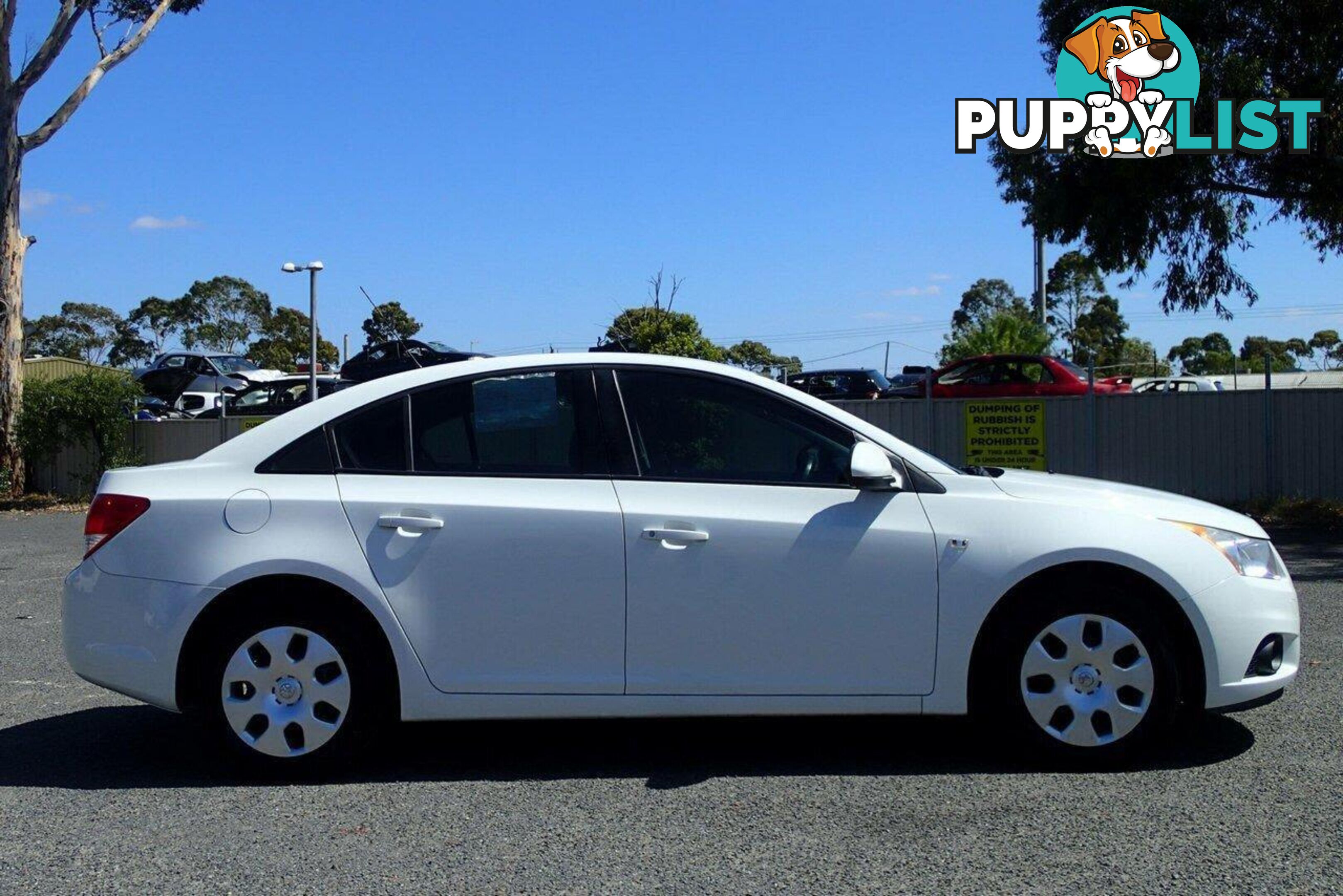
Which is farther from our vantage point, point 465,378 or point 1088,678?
point 465,378

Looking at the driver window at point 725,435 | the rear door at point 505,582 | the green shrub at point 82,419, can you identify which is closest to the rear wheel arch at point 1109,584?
the driver window at point 725,435

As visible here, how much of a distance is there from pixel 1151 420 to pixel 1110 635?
42.0 feet

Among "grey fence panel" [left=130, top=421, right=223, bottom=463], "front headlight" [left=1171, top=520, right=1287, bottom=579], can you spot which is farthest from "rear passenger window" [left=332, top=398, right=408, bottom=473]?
"grey fence panel" [left=130, top=421, right=223, bottom=463]

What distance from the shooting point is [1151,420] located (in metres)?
16.6

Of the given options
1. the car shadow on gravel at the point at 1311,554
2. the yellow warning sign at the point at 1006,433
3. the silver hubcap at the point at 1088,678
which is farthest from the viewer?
the yellow warning sign at the point at 1006,433

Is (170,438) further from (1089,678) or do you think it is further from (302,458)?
(1089,678)

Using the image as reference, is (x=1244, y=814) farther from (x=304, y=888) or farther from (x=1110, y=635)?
(x=304, y=888)

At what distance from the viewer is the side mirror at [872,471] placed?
468 centimetres

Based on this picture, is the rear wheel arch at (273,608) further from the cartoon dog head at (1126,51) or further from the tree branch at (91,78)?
the tree branch at (91,78)

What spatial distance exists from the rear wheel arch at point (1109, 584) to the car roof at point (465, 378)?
1.80 feet

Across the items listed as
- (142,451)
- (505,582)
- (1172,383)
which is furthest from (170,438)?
(505,582)

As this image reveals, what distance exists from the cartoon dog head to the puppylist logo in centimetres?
1

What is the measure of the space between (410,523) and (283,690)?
76 centimetres

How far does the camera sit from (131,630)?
4766mm
